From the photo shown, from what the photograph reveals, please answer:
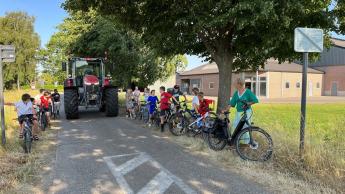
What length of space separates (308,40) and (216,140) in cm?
325

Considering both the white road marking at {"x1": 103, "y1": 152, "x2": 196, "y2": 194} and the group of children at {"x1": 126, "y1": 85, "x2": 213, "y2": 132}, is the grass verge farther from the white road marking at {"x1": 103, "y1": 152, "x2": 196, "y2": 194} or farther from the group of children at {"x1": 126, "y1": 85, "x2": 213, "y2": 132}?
the group of children at {"x1": 126, "y1": 85, "x2": 213, "y2": 132}

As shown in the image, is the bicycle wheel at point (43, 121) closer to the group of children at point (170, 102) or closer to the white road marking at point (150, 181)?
the group of children at point (170, 102)

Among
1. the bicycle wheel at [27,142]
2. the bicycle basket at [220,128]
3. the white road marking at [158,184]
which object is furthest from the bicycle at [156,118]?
the white road marking at [158,184]

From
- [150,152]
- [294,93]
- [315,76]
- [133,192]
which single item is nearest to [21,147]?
[150,152]

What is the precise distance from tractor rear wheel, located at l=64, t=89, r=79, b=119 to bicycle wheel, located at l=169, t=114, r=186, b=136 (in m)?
6.70

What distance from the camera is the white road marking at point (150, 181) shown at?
5668mm

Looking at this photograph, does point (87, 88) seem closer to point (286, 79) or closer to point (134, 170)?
point (134, 170)

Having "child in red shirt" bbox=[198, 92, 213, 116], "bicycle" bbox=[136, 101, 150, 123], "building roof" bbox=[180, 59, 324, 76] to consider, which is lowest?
"bicycle" bbox=[136, 101, 150, 123]

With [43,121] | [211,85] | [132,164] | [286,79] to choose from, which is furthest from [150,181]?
[211,85]

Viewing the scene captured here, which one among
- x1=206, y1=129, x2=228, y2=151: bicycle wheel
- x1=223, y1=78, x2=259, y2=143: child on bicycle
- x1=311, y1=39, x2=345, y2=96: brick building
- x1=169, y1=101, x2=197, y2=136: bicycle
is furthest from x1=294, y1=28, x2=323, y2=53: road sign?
x1=311, y1=39, x2=345, y2=96: brick building

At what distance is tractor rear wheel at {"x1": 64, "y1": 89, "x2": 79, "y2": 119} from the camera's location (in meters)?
16.2

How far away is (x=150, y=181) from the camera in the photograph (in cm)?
Answer: 611

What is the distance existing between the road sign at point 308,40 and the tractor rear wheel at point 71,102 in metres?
11.7

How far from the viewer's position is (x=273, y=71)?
1752 inches
